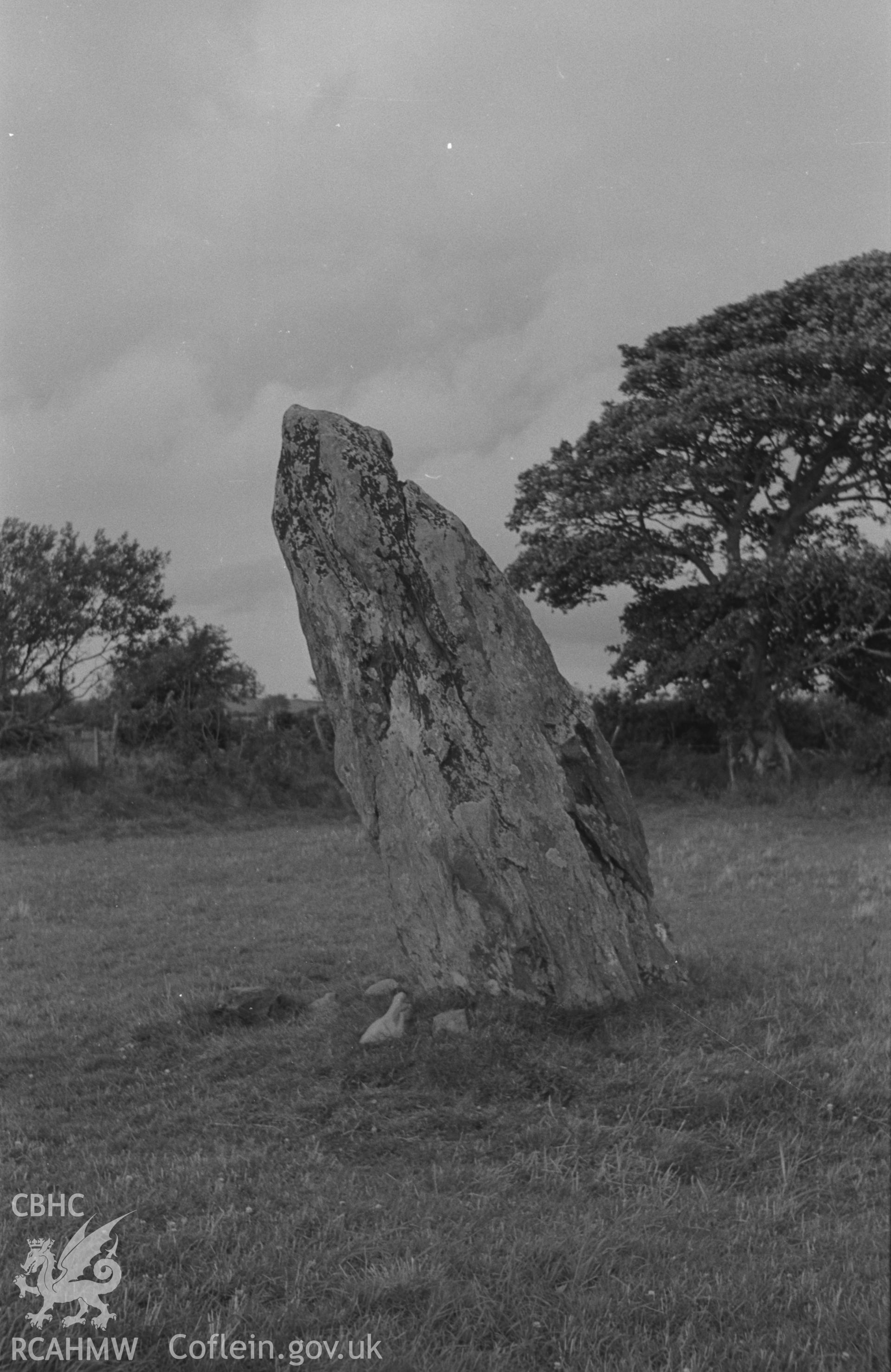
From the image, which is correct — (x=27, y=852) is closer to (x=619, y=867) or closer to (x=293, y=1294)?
(x=619, y=867)

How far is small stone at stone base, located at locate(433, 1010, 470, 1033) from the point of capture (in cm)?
795

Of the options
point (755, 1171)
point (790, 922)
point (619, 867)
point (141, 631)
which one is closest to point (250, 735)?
point (141, 631)

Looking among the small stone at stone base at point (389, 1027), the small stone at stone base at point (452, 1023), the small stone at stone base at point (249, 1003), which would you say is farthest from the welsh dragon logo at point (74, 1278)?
the small stone at stone base at point (249, 1003)

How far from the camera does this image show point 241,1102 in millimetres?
7199

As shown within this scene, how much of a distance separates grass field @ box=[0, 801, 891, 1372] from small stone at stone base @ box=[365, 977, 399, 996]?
0.18m

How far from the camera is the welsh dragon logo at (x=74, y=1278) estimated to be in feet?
14.4

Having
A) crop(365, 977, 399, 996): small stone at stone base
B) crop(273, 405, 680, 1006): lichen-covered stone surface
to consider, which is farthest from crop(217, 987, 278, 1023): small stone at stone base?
crop(273, 405, 680, 1006): lichen-covered stone surface

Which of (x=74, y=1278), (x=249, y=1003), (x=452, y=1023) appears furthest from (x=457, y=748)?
(x=74, y=1278)

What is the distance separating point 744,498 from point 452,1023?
24009mm

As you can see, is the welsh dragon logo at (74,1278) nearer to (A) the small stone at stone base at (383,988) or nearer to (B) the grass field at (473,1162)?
(B) the grass field at (473,1162)

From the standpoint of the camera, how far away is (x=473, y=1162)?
20.6ft

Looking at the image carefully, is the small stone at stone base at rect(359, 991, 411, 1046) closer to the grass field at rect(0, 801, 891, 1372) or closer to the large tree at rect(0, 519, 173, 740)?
the grass field at rect(0, 801, 891, 1372)

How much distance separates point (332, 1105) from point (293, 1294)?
7.63ft

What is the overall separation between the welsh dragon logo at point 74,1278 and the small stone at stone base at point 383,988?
4.41m
